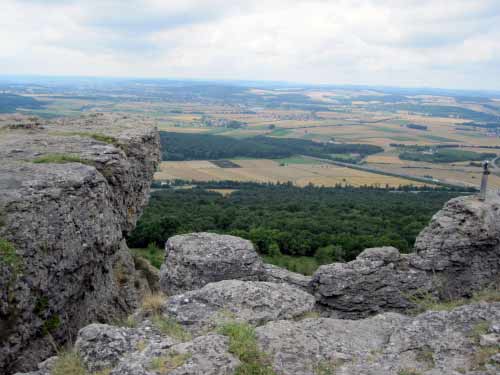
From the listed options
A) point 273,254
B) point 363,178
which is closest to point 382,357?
point 273,254

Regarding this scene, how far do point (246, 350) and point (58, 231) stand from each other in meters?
5.29

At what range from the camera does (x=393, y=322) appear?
417 inches

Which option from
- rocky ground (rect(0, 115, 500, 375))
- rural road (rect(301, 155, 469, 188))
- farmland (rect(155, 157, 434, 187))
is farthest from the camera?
farmland (rect(155, 157, 434, 187))

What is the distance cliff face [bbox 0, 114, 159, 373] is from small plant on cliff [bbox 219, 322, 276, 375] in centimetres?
425

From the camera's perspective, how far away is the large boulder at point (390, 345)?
8.13 m

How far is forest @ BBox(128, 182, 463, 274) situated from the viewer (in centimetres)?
3919

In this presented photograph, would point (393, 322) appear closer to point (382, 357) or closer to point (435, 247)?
point (382, 357)

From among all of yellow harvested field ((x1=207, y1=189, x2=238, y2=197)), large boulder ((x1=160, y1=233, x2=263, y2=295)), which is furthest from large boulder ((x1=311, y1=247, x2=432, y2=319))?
yellow harvested field ((x1=207, y1=189, x2=238, y2=197))

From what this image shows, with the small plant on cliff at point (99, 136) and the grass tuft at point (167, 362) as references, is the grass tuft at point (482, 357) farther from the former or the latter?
the small plant on cliff at point (99, 136)

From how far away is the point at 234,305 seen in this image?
10.1 m

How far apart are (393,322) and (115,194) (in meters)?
9.09

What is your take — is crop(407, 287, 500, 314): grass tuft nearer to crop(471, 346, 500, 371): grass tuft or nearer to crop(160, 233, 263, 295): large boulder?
crop(471, 346, 500, 371): grass tuft

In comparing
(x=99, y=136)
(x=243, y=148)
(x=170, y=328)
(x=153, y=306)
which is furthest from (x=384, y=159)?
(x=170, y=328)

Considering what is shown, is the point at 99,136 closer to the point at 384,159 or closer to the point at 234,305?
the point at 234,305
